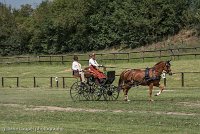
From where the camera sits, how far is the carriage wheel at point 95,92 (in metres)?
25.0

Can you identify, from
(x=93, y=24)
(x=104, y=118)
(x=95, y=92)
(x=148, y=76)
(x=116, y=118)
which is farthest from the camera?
(x=93, y=24)

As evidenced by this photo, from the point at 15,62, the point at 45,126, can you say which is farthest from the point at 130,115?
the point at 15,62

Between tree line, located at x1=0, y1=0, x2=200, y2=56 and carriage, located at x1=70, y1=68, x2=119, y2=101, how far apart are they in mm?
49533

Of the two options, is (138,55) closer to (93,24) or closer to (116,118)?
(93,24)

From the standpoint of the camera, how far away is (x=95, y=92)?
25328 millimetres

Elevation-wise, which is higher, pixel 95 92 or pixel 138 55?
pixel 138 55

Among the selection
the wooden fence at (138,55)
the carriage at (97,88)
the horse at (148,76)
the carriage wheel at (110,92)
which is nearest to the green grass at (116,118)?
the horse at (148,76)

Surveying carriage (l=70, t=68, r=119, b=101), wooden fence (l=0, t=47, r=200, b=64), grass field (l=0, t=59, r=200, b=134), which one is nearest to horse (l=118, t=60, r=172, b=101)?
carriage (l=70, t=68, r=119, b=101)

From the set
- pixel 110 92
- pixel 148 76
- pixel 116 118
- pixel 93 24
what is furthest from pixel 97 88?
pixel 93 24

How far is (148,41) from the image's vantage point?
78.4 metres

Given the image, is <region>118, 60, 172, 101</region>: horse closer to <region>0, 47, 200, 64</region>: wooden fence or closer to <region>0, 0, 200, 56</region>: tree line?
<region>0, 47, 200, 64</region>: wooden fence

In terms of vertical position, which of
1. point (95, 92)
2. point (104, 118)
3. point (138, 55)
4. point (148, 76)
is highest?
point (138, 55)

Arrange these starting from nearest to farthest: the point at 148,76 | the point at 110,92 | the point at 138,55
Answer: the point at 148,76 < the point at 110,92 < the point at 138,55

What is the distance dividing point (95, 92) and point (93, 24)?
63.0m
